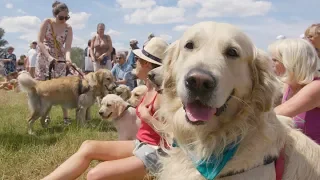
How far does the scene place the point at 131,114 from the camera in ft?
19.4

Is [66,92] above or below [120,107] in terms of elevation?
below

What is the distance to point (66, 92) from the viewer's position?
7.89 m

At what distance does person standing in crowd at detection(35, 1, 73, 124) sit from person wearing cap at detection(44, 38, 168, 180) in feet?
11.5

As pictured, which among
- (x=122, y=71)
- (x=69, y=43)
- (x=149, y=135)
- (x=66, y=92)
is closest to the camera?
(x=149, y=135)

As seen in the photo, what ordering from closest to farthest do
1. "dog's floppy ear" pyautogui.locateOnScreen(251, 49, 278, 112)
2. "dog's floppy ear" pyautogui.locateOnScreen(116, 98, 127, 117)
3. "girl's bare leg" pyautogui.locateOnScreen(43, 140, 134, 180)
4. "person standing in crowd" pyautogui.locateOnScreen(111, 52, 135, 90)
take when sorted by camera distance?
"dog's floppy ear" pyautogui.locateOnScreen(251, 49, 278, 112) → "girl's bare leg" pyautogui.locateOnScreen(43, 140, 134, 180) → "dog's floppy ear" pyautogui.locateOnScreen(116, 98, 127, 117) → "person standing in crowd" pyautogui.locateOnScreen(111, 52, 135, 90)

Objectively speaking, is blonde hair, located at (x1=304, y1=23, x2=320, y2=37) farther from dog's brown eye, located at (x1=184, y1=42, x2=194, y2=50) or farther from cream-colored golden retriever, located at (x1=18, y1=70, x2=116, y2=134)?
cream-colored golden retriever, located at (x1=18, y1=70, x2=116, y2=134)

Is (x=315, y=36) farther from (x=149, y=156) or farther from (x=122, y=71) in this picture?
(x=122, y=71)

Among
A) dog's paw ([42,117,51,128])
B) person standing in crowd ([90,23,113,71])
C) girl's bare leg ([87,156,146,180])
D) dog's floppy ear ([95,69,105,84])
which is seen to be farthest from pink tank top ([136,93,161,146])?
person standing in crowd ([90,23,113,71])

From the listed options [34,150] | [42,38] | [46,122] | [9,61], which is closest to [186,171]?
[34,150]

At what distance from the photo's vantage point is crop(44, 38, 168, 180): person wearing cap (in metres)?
3.04

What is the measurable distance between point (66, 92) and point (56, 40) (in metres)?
1.52

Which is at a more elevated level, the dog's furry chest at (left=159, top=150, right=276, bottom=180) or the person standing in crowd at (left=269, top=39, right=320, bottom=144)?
the person standing in crowd at (left=269, top=39, right=320, bottom=144)

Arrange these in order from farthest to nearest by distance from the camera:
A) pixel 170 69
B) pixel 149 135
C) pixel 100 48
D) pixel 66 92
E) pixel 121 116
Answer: pixel 100 48 → pixel 66 92 → pixel 121 116 → pixel 149 135 → pixel 170 69

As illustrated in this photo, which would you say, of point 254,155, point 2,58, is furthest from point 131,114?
point 2,58
